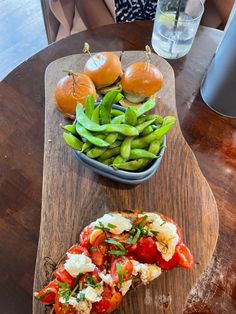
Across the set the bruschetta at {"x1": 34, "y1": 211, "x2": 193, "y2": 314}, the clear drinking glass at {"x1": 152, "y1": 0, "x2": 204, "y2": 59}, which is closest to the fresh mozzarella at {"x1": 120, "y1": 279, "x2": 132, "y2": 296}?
the bruschetta at {"x1": 34, "y1": 211, "x2": 193, "y2": 314}

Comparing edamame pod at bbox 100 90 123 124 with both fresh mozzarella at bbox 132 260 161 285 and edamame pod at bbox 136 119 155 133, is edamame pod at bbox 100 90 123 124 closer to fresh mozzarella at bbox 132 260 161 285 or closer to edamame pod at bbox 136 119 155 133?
edamame pod at bbox 136 119 155 133

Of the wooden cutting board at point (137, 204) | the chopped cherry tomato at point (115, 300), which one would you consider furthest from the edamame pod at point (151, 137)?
the chopped cherry tomato at point (115, 300)

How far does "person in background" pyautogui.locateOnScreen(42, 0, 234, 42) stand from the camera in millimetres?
1181

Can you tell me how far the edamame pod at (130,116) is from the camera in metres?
0.71

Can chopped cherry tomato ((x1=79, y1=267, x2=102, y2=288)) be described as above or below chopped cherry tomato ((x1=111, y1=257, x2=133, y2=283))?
above

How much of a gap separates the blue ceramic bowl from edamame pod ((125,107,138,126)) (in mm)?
93

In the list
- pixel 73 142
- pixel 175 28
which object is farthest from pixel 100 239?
pixel 175 28

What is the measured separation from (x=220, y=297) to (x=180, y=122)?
0.47 m

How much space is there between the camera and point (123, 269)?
1.87 ft

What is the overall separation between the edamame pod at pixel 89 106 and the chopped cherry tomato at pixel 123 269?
35 centimetres

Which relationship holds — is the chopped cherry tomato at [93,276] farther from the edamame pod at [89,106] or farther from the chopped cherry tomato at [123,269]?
the edamame pod at [89,106]

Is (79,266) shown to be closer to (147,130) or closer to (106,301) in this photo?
(106,301)

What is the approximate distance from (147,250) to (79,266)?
0.14 metres

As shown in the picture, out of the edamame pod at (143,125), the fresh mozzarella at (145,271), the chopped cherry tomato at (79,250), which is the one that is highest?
the edamame pod at (143,125)
